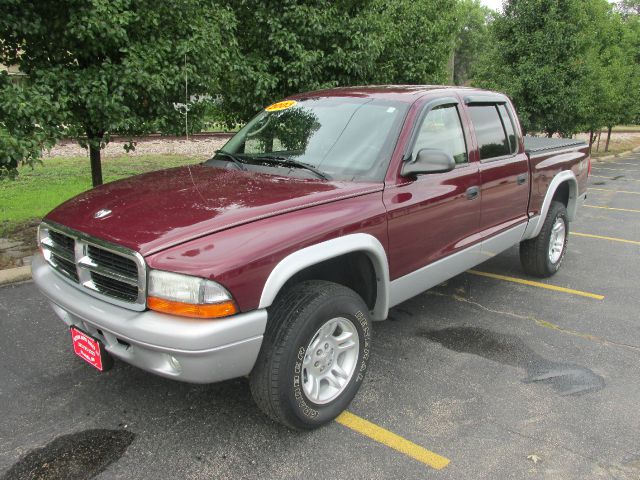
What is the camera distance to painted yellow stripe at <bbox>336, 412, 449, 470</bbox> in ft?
8.89

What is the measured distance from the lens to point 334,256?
2830 millimetres

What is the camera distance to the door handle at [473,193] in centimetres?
394

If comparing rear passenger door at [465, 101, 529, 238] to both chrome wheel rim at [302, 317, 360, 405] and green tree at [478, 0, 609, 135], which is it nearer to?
chrome wheel rim at [302, 317, 360, 405]

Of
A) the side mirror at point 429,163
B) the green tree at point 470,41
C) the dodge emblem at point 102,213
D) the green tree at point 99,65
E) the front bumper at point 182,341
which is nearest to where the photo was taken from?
the front bumper at point 182,341

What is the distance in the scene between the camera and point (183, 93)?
617cm

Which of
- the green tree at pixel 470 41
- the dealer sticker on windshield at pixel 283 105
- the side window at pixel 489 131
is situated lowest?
the side window at pixel 489 131

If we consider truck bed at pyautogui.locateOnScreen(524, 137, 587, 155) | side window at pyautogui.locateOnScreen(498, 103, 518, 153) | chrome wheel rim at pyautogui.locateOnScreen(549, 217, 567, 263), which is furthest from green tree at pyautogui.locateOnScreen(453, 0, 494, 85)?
side window at pyautogui.locateOnScreen(498, 103, 518, 153)

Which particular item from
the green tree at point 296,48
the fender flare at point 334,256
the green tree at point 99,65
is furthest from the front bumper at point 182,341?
the green tree at point 296,48

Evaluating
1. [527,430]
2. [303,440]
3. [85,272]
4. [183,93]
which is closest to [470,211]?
[527,430]

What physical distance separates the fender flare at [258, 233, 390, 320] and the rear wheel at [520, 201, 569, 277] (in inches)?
105

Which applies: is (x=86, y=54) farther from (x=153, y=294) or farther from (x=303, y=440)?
(x=303, y=440)

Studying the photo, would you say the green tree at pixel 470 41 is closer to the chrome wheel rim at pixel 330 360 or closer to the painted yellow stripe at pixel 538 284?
the painted yellow stripe at pixel 538 284

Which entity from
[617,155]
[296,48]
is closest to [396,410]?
[296,48]

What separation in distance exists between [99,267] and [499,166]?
3161mm
